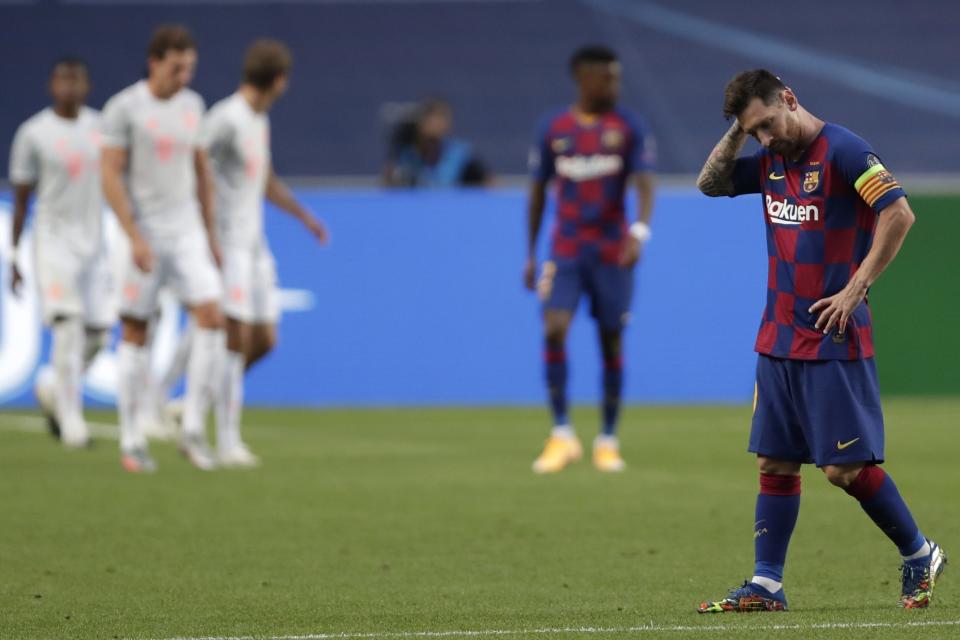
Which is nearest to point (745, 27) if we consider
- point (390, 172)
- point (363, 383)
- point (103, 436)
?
point (390, 172)

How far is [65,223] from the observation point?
40.8 ft

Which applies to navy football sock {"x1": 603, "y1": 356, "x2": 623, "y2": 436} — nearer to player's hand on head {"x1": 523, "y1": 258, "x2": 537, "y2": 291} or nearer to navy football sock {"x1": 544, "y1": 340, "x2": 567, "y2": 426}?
navy football sock {"x1": 544, "y1": 340, "x2": 567, "y2": 426}

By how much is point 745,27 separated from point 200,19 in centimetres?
664

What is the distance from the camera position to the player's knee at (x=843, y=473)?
5668 mm

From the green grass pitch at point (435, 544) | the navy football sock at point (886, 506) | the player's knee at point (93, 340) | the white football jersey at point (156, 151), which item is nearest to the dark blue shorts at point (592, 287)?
the green grass pitch at point (435, 544)

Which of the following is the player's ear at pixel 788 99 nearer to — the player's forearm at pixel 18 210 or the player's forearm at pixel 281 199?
the player's forearm at pixel 281 199

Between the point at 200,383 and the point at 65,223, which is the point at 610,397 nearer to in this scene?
the point at 200,383

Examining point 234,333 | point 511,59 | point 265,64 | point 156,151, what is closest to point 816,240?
point 156,151

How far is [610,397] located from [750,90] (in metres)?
5.70

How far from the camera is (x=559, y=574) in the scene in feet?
21.9

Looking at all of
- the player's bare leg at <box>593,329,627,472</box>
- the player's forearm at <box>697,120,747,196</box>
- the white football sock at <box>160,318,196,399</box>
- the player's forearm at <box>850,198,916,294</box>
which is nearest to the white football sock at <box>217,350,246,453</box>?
the white football sock at <box>160,318,196,399</box>

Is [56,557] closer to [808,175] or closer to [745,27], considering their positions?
[808,175]

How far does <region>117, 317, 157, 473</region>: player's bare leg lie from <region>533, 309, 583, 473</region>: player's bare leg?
7.32 feet

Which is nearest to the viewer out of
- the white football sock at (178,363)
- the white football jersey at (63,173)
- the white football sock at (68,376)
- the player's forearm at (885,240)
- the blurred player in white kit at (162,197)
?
the player's forearm at (885,240)
